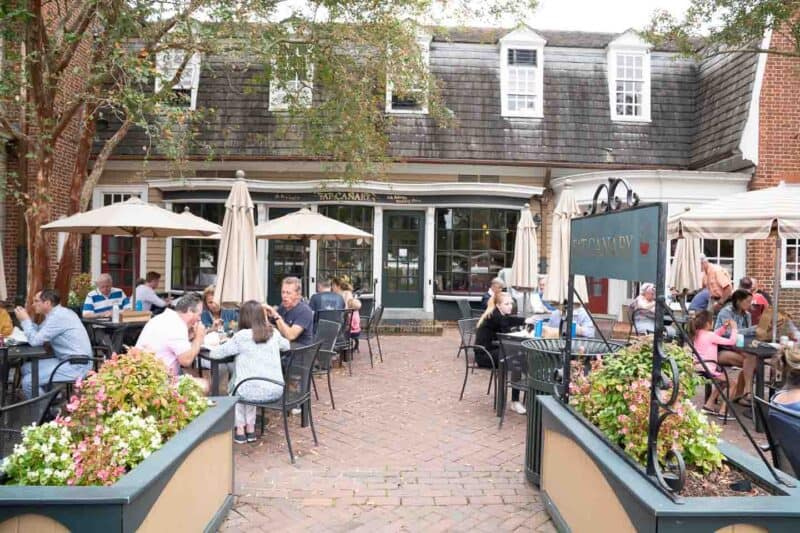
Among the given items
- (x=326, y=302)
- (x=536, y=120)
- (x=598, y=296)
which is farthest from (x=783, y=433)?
(x=536, y=120)

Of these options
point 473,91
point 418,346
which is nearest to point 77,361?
point 418,346

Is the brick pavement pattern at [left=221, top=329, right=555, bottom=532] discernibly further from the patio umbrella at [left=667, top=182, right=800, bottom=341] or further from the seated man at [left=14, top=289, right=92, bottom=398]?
the patio umbrella at [left=667, top=182, right=800, bottom=341]

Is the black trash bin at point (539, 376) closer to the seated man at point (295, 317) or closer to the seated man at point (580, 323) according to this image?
the seated man at point (580, 323)

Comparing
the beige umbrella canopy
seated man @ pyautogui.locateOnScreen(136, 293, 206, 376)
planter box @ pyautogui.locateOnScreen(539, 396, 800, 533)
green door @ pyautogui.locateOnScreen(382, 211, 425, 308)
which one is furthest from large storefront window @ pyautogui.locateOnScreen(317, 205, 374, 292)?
planter box @ pyautogui.locateOnScreen(539, 396, 800, 533)

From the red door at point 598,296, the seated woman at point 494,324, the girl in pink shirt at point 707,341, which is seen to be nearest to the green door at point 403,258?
the red door at point 598,296

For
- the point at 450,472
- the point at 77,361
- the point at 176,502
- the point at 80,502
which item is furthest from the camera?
the point at 77,361

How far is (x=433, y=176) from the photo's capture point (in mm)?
14359

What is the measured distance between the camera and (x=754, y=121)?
478 inches

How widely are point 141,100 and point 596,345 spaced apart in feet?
20.8

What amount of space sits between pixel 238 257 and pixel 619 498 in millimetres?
5541

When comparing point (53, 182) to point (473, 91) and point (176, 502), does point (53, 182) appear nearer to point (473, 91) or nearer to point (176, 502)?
point (473, 91)

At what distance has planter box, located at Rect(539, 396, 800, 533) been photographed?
7.68 ft

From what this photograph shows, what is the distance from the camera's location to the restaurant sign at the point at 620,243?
8.99 feet

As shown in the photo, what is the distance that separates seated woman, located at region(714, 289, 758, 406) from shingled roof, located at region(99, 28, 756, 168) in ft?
22.2
